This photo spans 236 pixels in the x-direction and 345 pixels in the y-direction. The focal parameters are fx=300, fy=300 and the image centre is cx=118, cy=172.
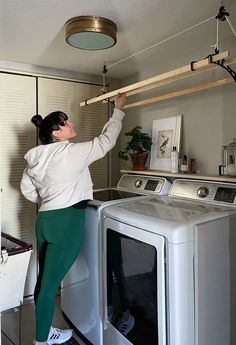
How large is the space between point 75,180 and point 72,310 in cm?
111

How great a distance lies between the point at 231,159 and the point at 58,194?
3.85 ft

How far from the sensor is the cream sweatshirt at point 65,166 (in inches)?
75.2

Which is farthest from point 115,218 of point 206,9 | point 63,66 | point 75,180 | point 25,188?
point 63,66

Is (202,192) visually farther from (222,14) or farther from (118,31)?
(118,31)

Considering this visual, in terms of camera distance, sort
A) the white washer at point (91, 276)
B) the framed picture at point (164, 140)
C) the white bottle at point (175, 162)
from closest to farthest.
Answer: the white washer at point (91, 276) < the white bottle at point (175, 162) < the framed picture at point (164, 140)

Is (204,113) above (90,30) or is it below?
below

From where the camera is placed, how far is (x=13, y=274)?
1965 mm

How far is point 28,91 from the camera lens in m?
2.79

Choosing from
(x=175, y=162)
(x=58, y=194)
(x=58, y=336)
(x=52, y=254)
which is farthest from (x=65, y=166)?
(x=58, y=336)

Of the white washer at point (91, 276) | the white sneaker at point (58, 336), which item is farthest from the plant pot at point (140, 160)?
the white sneaker at point (58, 336)

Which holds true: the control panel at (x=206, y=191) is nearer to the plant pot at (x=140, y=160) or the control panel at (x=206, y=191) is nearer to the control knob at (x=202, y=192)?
the control knob at (x=202, y=192)

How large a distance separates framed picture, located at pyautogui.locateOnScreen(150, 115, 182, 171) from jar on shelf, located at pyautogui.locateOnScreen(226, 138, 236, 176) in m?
0.48

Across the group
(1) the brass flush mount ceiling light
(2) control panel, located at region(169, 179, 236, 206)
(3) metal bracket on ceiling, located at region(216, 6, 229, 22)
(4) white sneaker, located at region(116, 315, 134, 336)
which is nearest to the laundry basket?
(4) white sneaker, located at region(116, 315, 134, 336)

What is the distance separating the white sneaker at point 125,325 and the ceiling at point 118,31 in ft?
5.85
